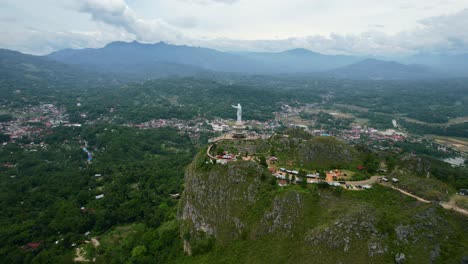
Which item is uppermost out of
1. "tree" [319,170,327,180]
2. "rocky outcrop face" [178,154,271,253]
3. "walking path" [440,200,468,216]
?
"tree" [319,170,327,180]

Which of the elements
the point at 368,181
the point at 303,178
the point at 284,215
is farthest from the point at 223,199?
the point at 368,181

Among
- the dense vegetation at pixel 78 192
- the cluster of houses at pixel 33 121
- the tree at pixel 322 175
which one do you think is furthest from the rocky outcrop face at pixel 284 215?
the cluster of houses at pixel 33 121

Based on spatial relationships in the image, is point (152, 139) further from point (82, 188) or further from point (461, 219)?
point (461, 219)

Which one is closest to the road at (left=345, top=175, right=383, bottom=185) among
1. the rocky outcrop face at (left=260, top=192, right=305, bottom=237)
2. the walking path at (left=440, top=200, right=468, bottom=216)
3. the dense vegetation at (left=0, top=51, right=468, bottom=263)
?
the dense vegetation at (left=0, top=51, right=468, bottom=263)

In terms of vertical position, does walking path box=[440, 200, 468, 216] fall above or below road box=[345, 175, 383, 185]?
above

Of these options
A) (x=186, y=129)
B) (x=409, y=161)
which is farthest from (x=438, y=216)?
(x=186, y=129)

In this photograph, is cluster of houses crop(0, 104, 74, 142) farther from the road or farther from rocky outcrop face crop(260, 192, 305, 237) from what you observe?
the road

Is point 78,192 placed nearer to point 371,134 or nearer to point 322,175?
point 322,175

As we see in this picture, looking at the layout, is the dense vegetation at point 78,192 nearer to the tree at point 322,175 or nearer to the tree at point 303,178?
the tree at point 303,178
